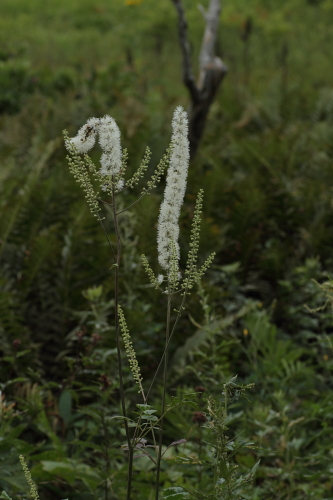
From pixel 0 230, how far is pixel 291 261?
1.80 meters

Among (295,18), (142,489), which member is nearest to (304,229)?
(142,489)

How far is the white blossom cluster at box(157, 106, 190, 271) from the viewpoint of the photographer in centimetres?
125

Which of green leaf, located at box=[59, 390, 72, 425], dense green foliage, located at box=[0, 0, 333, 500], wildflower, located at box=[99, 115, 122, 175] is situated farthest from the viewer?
green leaf, located at box=[59, 390, 72, 425]

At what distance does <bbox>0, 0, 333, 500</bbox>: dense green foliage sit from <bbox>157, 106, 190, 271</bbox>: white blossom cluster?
0.47m

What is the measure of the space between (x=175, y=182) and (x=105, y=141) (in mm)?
165

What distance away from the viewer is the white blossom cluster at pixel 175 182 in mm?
1248

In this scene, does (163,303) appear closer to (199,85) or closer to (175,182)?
(175,182)

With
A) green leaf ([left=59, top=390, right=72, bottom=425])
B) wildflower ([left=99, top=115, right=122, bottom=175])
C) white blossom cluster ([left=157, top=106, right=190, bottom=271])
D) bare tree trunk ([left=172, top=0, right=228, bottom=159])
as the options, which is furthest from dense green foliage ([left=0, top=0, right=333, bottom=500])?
wildflower ([left=99, top=115, right=122, bottom=175])

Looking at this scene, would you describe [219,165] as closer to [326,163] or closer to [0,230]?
[326,163]

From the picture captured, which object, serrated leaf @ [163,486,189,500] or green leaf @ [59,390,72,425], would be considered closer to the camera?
serrated leaf @ [163,486,189,500]

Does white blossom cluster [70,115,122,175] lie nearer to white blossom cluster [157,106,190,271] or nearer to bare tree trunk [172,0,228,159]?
white blossom cluster [157,106,190,271]

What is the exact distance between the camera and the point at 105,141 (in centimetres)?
124

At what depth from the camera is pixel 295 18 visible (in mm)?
12812

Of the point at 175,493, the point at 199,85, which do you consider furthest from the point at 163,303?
the point at 199,85
